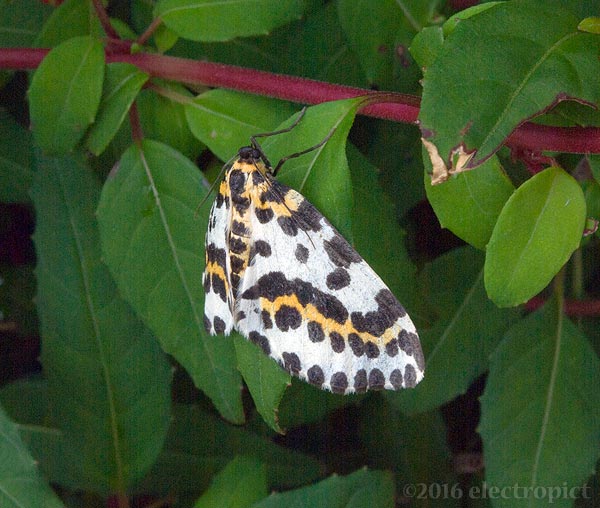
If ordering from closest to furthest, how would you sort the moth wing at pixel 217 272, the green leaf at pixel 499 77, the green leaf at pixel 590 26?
the green leaf at pixel 499 77, the green leaf at pixel 590 26, the moth wing at pixel 217 272

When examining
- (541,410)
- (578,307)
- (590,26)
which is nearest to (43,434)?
(541,410)

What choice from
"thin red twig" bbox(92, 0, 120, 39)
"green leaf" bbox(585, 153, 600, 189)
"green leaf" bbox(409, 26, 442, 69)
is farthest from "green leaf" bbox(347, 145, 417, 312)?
"thin red twig" bbox(92, 0, 120, 39)

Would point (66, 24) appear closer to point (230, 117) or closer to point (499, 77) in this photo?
point (230, 117)

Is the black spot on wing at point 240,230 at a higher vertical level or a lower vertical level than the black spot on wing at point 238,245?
higher

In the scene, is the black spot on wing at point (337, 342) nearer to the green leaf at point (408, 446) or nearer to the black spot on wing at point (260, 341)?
the black spot on wing at point (260, 341)

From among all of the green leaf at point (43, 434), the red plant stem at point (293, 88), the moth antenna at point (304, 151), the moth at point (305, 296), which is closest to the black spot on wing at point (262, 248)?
the moth at point (305, 296)

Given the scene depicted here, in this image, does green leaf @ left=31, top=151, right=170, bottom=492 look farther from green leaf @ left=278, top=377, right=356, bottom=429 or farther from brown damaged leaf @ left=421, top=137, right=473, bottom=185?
brown damaged leaf @ left=421, top=137, right=473, bottom=185
